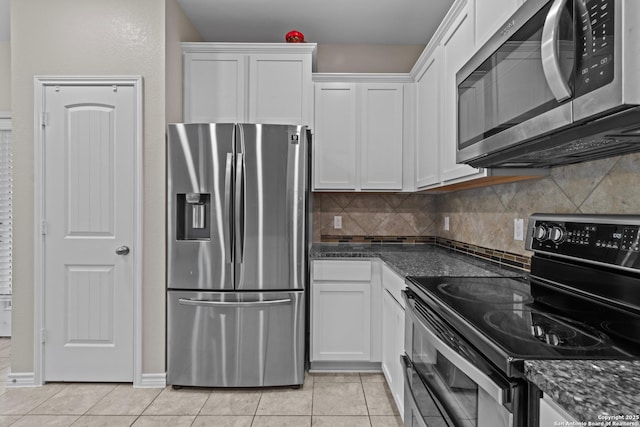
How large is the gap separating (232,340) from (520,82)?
2194 millimetres

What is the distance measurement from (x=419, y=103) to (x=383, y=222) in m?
1.07

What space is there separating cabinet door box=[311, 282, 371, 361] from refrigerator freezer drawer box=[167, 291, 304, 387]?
252mm

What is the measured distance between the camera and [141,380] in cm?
252

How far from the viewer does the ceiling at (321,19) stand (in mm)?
2744

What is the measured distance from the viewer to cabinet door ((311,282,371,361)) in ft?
8.82

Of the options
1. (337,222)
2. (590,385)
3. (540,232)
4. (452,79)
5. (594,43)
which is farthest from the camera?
(337,222)

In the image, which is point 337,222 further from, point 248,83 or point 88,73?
point 88,73

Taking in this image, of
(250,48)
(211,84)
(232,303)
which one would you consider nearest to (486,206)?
(232,303)

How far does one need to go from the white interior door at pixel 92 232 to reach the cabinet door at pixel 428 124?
6.66ft

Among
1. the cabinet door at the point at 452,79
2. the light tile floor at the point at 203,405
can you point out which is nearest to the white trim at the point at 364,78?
the cabinet door at the point at 452,79

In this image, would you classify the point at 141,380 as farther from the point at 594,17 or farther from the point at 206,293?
the point at 594,17

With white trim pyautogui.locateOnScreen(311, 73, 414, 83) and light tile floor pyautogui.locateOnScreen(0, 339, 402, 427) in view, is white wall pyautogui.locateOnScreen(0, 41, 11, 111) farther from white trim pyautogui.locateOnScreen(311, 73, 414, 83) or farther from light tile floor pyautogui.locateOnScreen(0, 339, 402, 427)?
white trim pyautogui.locateOnScreen(311, 73, 414, 83)

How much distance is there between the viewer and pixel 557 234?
1410 mm

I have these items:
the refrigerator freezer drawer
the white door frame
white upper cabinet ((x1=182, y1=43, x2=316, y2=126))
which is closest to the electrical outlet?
the refrigerator freezer drawer
